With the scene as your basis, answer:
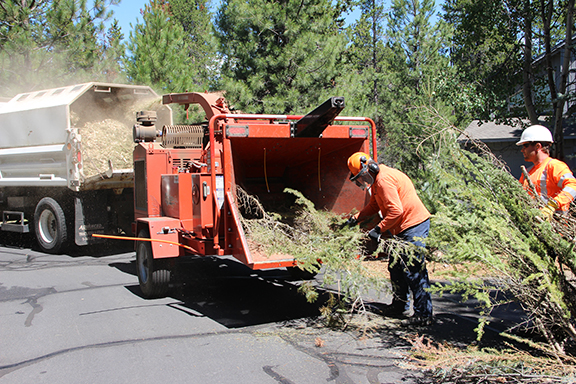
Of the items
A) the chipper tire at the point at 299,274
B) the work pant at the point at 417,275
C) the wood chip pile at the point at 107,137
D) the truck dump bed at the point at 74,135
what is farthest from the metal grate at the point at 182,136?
the work pant at the point at 417,275

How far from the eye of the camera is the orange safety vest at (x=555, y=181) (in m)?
4.05

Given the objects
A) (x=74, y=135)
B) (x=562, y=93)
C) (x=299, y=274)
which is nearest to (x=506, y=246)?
(x=299, y=274)

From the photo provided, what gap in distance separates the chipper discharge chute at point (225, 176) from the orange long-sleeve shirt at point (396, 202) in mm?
855

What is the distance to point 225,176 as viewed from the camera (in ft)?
16.2

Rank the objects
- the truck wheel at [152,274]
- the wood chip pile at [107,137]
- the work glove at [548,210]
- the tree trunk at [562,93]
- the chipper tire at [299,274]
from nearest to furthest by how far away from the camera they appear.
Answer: the work glove at [548,210], the truck wheel at [152,274], the chipper tire at [299,274], the wood chip pile at [107,137], the tree trunk at [562,93]

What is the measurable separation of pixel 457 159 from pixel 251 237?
7.26 ft

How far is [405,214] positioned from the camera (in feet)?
15.5

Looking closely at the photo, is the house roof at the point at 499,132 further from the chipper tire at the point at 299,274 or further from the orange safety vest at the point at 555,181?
the orange safety vest at the point at 555,181

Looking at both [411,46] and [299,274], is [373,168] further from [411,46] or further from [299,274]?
[411,46]

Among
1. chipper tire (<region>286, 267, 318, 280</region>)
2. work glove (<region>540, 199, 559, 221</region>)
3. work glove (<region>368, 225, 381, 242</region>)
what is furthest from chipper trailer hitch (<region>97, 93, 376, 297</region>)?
work glove (<region>540, 199, 559, 221</region>)

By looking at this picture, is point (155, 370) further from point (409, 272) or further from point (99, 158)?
point (99, 158)

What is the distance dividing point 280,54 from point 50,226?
5772 mm

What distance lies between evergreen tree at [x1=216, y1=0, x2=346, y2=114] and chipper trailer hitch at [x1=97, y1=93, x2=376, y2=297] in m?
3.17

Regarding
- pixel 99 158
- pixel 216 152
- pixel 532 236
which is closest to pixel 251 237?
pixel 216 152
